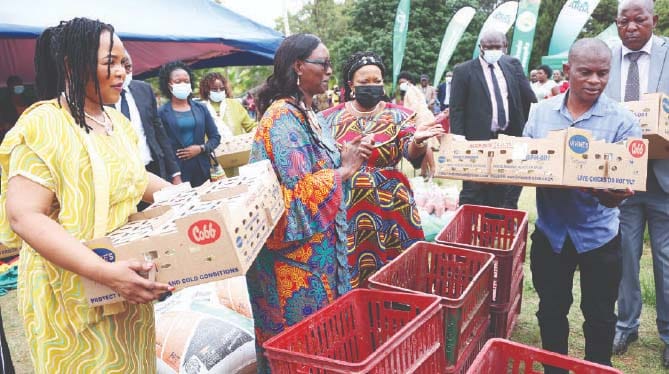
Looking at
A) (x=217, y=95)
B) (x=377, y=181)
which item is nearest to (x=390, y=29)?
(x=217, y=95)

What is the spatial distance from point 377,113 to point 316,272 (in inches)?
52.6

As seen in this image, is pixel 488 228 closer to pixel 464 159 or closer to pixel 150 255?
pixel 464 159

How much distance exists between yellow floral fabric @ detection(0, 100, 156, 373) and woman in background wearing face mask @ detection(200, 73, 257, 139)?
4.38 m

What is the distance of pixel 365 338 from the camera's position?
2104 mm

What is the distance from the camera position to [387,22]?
25.3 meters

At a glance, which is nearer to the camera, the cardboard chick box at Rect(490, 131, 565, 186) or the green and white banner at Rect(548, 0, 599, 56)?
the cardboard chick box at Rect(490, 131, 565, 186)

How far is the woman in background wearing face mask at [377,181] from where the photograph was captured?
10.2ft

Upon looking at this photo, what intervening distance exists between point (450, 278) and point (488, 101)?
8.58 ft

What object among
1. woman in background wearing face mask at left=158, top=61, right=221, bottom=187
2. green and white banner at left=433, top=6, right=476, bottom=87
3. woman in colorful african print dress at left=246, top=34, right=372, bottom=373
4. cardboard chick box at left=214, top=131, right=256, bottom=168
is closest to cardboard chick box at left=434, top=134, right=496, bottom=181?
woman in colorful african print dress at left=246, top=34, right=372, bottom=373

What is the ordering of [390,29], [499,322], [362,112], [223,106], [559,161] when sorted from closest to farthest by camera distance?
[559,161] → [499,322] → [362,112] → [223,106] → [390,29]

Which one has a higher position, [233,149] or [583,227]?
[233,149]

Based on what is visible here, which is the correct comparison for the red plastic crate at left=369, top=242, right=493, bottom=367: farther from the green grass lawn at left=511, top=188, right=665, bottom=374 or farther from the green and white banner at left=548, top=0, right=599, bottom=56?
the green and white banner at left=548, top=0, right=599, bottom=56

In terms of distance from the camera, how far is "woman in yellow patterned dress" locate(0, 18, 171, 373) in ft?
4.74

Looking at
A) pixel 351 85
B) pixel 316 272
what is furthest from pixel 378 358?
pixel 351 85
